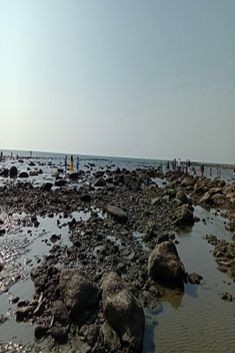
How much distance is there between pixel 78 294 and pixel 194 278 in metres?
5.59

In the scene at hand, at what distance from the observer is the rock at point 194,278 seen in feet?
46.1

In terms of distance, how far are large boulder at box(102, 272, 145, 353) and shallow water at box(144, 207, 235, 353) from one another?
47 cm

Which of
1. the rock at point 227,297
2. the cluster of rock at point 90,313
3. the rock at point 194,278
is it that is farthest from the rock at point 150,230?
the cluster of rock at point 90,313

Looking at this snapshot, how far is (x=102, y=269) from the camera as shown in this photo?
14367 millimetres

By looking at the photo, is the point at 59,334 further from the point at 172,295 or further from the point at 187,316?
the point at 172,295

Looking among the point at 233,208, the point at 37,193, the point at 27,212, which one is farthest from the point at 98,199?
the point at 233,208

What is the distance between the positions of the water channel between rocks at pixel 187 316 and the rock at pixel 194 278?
0.23 meters

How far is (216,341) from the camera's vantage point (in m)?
9.80

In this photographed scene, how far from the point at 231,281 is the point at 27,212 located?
16.7 metres

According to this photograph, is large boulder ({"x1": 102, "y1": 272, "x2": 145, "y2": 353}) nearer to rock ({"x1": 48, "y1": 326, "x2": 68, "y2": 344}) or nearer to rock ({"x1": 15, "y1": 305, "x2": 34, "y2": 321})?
rock ({"x1": 48, "y1": 326, "x2": 68, "y2": 344})

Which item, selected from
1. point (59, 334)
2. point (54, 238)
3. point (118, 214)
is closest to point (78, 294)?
point (59, 334)

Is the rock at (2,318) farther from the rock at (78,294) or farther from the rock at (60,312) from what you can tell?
the rock at (78,294)

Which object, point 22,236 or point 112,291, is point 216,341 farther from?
point 22,236

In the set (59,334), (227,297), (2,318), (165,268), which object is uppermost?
(165,268)
